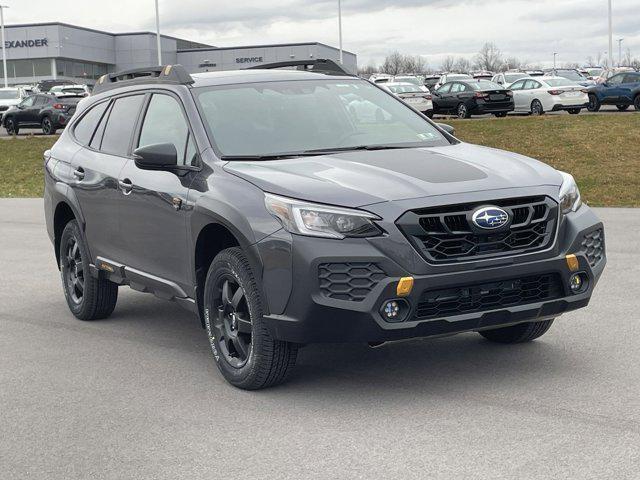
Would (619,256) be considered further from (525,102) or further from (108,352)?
(525,102)

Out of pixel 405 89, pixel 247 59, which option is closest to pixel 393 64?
pixel 247 59

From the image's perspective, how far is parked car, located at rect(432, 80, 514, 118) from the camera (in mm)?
35906

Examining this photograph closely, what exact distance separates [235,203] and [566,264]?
1.78 m

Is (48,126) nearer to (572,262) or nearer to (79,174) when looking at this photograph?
(79,174)

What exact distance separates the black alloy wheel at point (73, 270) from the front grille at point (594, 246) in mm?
3917

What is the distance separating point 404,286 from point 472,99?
31.7 metres

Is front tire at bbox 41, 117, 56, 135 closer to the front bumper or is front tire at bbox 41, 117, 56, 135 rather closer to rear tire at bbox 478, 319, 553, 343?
rear tire at bbox 478, 319, 553, 343

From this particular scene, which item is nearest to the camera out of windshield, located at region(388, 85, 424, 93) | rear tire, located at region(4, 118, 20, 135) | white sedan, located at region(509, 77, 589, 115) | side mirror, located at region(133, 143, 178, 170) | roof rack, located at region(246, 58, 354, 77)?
side mirror, located at region(133, 143, 178, 170)

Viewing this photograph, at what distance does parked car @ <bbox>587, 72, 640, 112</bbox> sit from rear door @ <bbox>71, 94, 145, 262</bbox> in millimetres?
30258

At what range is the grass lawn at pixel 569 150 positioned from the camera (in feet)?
63.3

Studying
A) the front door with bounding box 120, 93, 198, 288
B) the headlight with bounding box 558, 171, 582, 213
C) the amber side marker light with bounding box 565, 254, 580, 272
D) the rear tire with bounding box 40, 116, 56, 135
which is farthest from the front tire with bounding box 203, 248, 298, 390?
the rear tire with bounding box 40, 116, 56, 135

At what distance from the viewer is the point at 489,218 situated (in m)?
5.47

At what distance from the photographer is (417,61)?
171875mm

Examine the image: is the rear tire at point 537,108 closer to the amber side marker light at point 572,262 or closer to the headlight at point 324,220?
the amber side marker light at point 572,262
